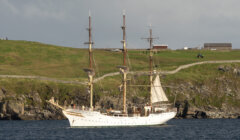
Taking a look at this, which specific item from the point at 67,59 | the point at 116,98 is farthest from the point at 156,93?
the point at 67,59

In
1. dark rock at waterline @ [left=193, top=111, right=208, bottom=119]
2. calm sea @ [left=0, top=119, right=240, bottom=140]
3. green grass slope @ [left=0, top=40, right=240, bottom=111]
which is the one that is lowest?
calm sea @ [left=0, top=119, right=240, bottom=140]

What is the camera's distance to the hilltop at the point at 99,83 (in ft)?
379

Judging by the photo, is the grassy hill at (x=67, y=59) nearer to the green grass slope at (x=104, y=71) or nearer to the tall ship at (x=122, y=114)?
the green grass slope at (x=104, y=71)

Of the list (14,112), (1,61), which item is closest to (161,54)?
(1,61)

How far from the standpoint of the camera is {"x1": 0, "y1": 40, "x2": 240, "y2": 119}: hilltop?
116m

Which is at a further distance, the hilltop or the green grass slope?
the green grass slope

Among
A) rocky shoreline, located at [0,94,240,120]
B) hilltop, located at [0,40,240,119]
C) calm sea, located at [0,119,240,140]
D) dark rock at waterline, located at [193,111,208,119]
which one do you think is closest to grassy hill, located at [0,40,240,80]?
hilltop, located at [0,40,240,119]

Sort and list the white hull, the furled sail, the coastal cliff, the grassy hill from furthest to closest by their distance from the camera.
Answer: the grassy hill → the coastal cliff → the furled sail → the white hull

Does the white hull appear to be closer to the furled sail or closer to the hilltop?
the furled sail

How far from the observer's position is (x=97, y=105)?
11756 cm

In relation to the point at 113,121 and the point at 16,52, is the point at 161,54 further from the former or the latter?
the point at 113,121

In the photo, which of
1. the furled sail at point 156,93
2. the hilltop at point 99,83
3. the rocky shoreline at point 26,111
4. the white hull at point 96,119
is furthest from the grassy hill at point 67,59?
the white hull at point 96,119

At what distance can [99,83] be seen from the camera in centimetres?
12681

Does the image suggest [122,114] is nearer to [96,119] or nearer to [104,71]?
[96,119]
